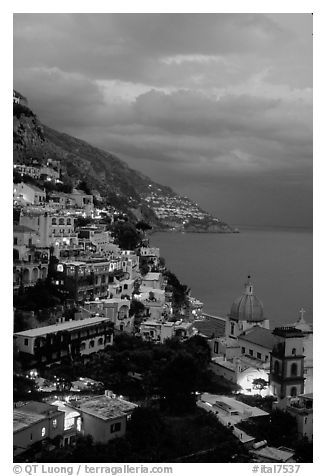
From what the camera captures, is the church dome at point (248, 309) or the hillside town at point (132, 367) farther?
the church dome at point (248, 309)

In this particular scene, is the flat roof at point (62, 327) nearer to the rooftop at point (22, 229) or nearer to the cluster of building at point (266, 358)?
the cluster of building at point (266, 358)

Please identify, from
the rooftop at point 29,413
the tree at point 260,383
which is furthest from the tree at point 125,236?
the rooftop at point 29,413

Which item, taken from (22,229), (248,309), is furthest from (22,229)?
(248,309)

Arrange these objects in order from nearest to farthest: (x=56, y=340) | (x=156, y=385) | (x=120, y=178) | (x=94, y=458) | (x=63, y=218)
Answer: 1. (x=94, y=458)
2. (x=156, y=385)
3. (x=56, y=340)
4. (x=63, y=218)
5. (x=120, y=178)

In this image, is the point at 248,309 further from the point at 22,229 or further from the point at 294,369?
the point at 22,229

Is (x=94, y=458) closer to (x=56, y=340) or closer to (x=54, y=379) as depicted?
(x=54, y=379)

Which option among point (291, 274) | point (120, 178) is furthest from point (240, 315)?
point (120, 178)
